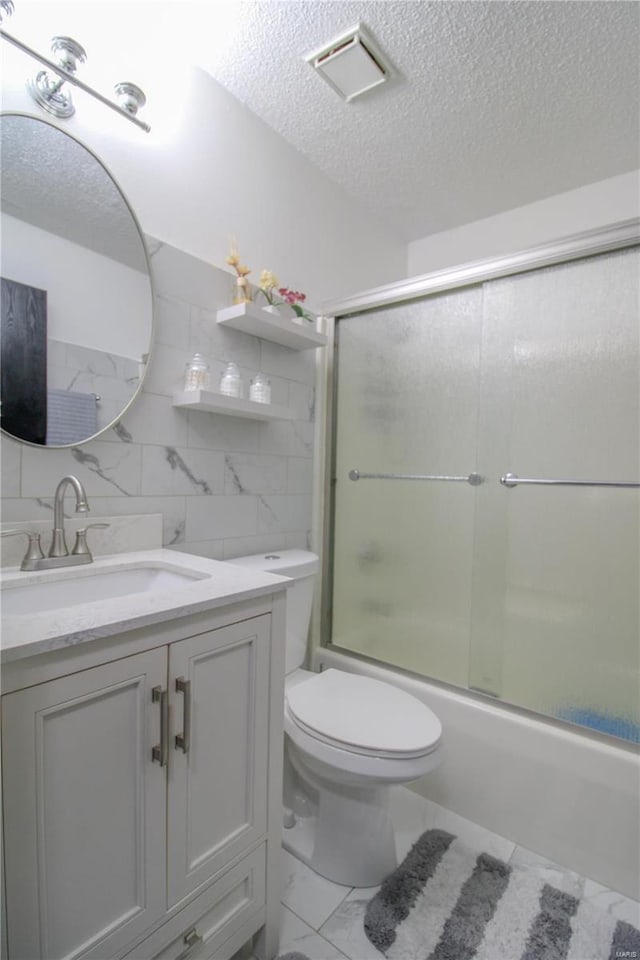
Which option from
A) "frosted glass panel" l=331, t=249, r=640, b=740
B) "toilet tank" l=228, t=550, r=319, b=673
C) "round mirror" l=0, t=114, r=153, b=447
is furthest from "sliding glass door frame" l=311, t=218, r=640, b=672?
"round mirror" l=0, t=114, r=153, b=447

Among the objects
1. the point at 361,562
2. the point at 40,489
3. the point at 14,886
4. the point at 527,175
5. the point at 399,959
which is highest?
the point at 527,175

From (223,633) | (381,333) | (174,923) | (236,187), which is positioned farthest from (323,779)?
(236,187)

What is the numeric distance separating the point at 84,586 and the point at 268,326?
98cm

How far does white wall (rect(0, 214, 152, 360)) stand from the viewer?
1.05 m

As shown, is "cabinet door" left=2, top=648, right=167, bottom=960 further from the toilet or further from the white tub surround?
the toilet

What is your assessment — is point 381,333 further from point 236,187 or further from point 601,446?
point 601,446

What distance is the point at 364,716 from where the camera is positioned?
4.09ft

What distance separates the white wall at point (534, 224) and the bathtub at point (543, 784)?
1.69 m

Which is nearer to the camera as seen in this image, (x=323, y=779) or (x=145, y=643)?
(x=145, y=643)

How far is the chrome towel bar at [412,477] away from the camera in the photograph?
1622mm

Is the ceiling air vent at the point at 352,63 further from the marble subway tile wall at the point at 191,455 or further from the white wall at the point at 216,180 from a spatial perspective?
the marble subway tile wall at the point at 191,455

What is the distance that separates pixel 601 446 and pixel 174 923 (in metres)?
1.56

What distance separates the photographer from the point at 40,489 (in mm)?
1094

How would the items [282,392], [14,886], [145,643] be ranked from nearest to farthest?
[14,886] → [145,643] → [282,392]
